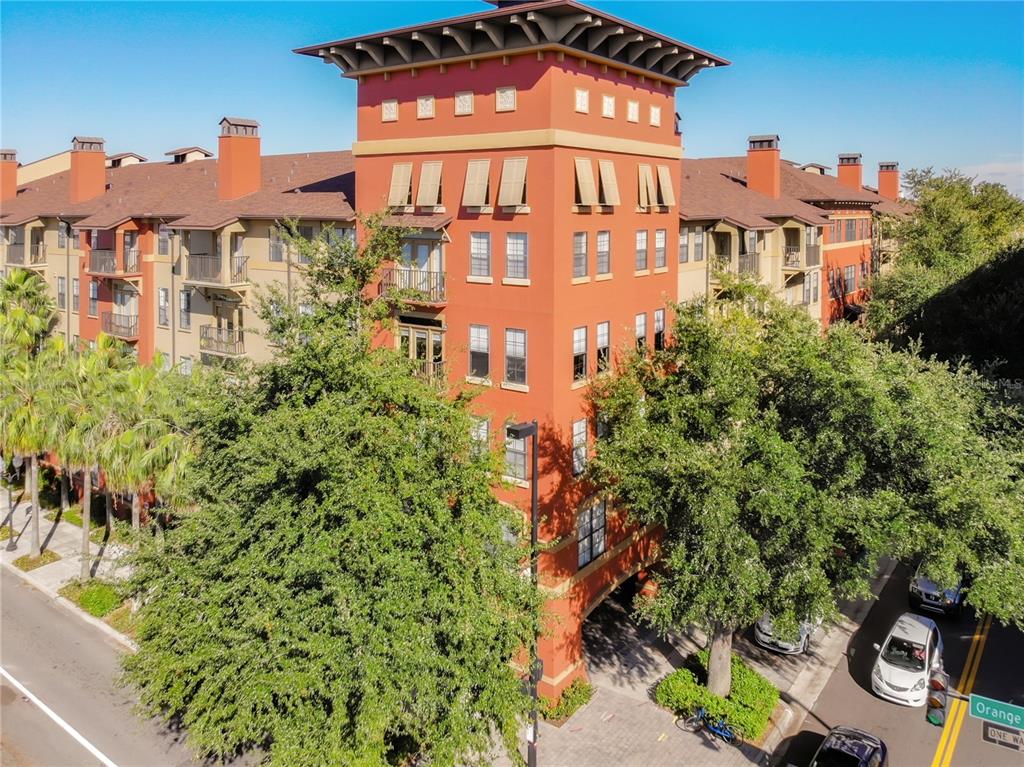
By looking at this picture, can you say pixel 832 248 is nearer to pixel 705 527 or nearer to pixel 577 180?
pixel 577 180

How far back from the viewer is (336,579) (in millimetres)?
15531

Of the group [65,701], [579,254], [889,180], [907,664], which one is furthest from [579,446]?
[889,180]

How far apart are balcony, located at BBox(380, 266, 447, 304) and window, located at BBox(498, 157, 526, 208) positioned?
3.42m

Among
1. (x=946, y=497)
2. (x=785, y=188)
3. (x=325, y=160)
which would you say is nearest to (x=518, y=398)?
(x=946, y=497)

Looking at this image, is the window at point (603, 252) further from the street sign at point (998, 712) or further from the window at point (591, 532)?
the street sign at point (998, 712)

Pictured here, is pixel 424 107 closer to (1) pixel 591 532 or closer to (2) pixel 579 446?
(2) pixel 579 446

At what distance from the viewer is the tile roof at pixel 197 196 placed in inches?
1232

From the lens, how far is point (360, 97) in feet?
85.4

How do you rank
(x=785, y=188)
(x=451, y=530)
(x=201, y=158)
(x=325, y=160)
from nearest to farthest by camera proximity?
(x=451, y=530) < (x=325, y=160) < (x=785, y=188) < (x=201, y=158)

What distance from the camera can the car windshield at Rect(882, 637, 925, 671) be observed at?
938 inches

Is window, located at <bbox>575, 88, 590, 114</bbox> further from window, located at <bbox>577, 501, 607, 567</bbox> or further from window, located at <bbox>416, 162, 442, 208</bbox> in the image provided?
window, located at <bbox>577, 501, 607, 567</bbox>

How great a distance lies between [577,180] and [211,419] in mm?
12125

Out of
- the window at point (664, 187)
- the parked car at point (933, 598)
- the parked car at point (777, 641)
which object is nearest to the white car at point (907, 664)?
the parked car at point (777, 641)

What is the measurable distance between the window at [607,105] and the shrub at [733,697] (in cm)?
1715
